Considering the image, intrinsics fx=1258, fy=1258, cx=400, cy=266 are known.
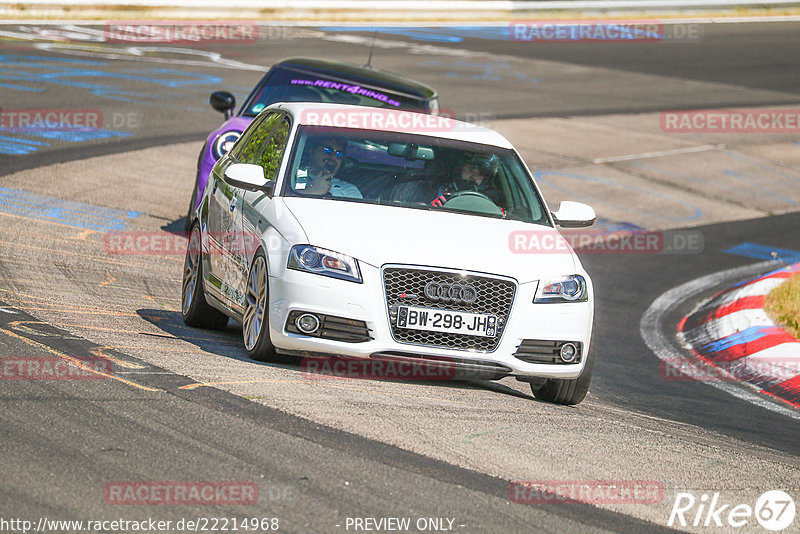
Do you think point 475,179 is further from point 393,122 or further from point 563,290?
point 563,290

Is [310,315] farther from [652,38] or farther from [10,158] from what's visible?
[652,38]

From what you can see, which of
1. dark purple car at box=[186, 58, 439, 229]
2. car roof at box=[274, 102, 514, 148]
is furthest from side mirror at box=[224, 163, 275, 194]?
dark purple car at box=[186, 58, 439, 229]

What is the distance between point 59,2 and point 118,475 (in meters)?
27.1

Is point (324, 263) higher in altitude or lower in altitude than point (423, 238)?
lower

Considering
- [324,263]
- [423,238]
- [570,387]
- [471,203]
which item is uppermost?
[471,203]

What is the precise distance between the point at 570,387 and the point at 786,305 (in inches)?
159

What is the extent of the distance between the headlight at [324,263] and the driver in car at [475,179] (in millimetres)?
1129

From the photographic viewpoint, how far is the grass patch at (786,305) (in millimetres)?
10406

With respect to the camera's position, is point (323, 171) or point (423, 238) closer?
point (423, 238)

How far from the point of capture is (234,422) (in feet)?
18.4

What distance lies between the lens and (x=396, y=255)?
6.96 m

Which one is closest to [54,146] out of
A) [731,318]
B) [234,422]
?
[731,318]

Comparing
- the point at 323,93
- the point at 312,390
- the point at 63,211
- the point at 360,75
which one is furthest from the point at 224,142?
the point at 312,390

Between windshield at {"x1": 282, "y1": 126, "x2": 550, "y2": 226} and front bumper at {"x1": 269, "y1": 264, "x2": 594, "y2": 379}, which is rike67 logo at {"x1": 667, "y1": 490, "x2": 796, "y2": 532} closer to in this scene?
front bumper at {"x1": 269, "y1": 264, "x2": 594, "y2": 379}
